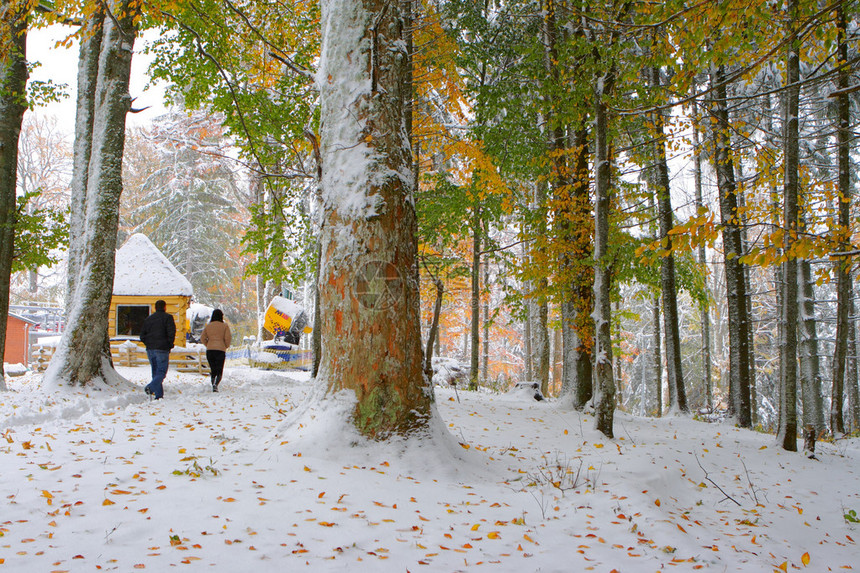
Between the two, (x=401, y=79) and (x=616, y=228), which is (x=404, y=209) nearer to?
(x=401, y=79)

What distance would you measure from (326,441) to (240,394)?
615 centimetres

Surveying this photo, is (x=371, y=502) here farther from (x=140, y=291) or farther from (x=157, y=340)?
(x=140, y=291)

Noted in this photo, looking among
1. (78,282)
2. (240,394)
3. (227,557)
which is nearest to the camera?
(227,557)

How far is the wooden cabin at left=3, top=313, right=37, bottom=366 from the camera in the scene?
64.0 feet

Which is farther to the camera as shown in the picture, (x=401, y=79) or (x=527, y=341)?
(x=527, y=341)

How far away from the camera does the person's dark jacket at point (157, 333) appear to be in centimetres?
902

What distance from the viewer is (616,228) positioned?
950 cm

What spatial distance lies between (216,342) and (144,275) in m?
10.6

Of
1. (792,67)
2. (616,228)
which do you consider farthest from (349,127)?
(792,67)

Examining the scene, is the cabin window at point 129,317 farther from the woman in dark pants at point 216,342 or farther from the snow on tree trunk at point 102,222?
the snow on tree trunk at point 102,222

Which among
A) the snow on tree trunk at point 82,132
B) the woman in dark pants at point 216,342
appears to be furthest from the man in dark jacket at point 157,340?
the snow on tree trunk at point 82,132

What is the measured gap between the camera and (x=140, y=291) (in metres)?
18.7

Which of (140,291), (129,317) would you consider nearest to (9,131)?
(140,291)

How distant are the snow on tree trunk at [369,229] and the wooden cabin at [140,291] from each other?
1578 centimetres
